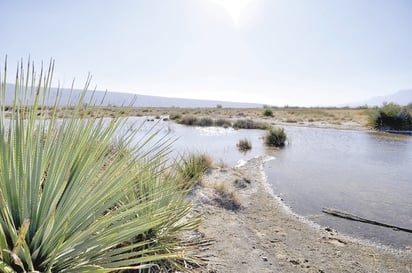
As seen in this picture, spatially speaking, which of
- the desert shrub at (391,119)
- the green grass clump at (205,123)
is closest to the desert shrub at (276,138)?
the green grass clump at (205,123)

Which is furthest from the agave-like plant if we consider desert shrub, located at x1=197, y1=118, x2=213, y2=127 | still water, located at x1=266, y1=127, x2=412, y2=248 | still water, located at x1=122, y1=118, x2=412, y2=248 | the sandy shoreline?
desert shrub, located at x1=197, y1=118, x2=213, y2=127

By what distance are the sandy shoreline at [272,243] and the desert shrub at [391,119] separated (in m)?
20.8

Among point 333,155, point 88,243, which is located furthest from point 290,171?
point 88,243

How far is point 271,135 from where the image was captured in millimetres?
15211

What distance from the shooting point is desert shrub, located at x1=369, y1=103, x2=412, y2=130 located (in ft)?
72.4

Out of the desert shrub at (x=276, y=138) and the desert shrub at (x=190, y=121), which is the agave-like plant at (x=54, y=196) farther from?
the desert shrub at (x=190, y=121)

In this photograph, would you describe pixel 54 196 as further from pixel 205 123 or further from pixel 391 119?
pixel 391 119

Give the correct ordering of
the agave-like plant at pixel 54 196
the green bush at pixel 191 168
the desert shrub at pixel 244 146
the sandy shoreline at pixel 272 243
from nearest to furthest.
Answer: the agave-like plant at pixel 54 196 < the sandy shoreline at pixel 272 243 < the green bush at pixel 191 168 < the desert shrub at pixel 244 146

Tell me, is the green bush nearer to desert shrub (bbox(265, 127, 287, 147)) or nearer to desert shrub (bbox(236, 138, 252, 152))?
desert shrub (bbox(236, 138, 252, 152))

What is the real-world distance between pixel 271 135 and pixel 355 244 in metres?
10.9

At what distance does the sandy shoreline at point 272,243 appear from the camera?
3.65 meters

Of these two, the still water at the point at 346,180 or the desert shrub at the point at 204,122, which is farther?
the desert shrub at the point at 204,122

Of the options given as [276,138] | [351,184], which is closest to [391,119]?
[276,138]

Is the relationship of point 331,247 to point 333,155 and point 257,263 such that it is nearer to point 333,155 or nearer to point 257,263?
point 257,263
